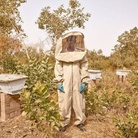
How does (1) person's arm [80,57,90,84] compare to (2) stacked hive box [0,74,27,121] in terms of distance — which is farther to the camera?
(2) stacked hive box [0,74,27,121]

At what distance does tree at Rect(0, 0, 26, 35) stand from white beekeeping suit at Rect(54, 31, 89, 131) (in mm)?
7973

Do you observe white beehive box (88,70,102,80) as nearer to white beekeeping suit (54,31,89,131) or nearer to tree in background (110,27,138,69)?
white beekeeping suit (54,31,89,131)

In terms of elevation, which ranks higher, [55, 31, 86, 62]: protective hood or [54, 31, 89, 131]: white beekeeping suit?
[55, 31, 86, 62]: protective hood

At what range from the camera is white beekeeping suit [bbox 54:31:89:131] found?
444 centimetres

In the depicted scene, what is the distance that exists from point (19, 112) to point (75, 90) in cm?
163

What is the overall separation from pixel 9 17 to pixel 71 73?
8772mm

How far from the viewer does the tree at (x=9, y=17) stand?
12.0m

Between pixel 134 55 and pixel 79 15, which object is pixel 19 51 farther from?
pixel 134 55

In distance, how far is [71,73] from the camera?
4453 mm

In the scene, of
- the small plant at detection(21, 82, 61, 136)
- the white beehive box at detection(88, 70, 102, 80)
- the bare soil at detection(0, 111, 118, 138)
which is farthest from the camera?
the white beehive box at detection(88, 70, 102, 80)

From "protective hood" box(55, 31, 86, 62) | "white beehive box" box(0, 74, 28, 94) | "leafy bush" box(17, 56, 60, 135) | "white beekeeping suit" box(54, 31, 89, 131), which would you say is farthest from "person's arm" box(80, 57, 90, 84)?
"white beehive box" box(0, 74, 28, 94)

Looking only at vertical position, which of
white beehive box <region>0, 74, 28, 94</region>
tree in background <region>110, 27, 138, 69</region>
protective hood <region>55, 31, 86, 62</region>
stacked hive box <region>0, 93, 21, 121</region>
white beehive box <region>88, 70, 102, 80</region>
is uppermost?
tree in background <region>110, 27, 138, 69</region>

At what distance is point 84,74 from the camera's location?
455cm

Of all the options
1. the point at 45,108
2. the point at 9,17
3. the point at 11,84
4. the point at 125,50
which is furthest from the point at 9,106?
the point at 125,50
